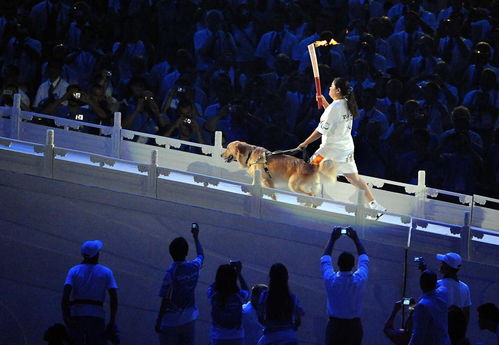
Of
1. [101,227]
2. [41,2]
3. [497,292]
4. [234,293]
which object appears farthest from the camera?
[41,2]

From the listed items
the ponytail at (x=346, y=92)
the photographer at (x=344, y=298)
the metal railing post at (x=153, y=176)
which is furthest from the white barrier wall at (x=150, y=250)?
the photographer at (x=344, y=298)

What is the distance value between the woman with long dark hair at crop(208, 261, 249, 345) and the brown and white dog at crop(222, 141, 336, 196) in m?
2.68

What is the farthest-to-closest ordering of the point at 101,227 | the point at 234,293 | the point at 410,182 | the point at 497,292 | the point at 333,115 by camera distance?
the point at 410,182 → the point at 101,227 → the point at 333,115 → the point at 497,292 → the point at 234,293

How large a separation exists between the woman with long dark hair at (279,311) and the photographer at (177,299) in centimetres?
85

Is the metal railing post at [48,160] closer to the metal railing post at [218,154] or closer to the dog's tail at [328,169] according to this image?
the metal railing post at [218,154]

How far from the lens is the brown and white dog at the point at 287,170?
10.5 meters

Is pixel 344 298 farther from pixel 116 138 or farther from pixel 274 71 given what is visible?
pixel 274 71

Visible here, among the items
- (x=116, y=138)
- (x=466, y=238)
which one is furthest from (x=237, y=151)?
(x=466, y=238)

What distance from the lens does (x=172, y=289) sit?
27.1 feet

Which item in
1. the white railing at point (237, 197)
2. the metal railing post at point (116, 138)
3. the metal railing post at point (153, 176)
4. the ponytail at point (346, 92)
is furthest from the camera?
the metal railing post at point (116, 138)

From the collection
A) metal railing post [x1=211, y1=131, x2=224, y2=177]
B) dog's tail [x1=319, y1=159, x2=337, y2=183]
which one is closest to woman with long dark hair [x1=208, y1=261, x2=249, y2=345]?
dog's tail [x1=319, y1=159, x2=337, y2=183]

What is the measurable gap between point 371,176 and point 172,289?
4.31 m

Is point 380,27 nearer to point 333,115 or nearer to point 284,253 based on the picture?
point 333,115

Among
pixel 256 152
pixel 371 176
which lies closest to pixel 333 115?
pixel 256 152
